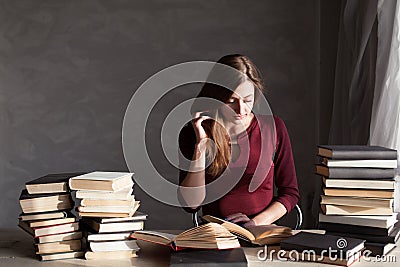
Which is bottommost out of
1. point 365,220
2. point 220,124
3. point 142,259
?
point 142,259

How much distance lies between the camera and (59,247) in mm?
1859

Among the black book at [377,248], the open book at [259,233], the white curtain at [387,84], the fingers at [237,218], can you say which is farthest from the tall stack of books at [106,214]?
the white curtain at [387,84]

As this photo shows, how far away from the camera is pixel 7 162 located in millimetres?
4113

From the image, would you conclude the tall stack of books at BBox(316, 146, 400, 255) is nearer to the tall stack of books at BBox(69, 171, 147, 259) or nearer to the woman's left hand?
the woman's left hand

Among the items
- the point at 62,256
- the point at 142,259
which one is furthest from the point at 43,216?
the point at 142,259

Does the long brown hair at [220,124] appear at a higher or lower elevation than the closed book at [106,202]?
higher

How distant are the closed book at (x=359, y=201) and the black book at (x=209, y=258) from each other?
339 mm

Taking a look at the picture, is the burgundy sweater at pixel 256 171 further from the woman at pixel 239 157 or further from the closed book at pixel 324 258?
the closed book at pixel 324 258

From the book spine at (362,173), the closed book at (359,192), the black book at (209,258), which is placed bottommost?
the black book at (209,258)

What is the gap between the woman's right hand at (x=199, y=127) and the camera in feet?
6.99

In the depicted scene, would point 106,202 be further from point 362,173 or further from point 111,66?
point 111,66

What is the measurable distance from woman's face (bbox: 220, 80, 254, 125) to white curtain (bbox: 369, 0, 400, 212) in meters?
0.58

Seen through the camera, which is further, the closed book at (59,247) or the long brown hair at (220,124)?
the long brown hair at (220,124)

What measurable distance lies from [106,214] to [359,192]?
760mm
